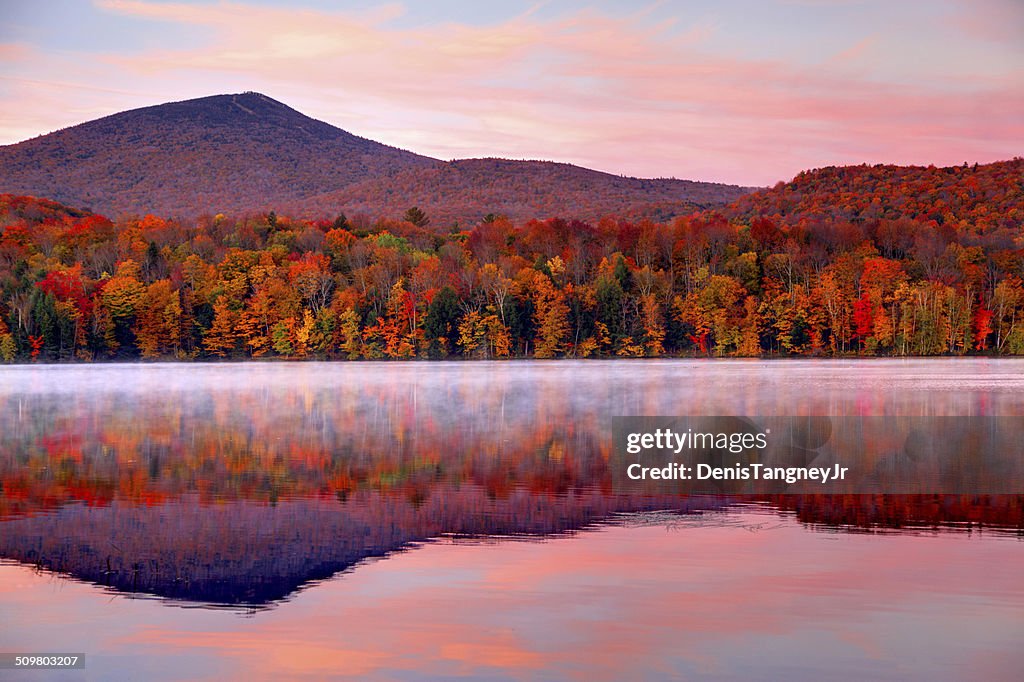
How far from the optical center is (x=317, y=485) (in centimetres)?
1725

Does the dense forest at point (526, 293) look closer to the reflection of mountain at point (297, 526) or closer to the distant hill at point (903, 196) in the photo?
the distant hill at point (903, 196)

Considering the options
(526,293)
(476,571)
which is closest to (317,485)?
(476,571)

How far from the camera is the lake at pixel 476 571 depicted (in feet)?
29.2

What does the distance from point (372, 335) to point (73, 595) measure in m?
88.6

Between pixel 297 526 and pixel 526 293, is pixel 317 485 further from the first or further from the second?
pixel 526 293

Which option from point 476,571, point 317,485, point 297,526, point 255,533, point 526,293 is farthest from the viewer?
point 526,293

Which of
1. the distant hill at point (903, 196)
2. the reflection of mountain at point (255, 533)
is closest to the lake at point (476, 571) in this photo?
the reflection of mountain at point (255, 533)

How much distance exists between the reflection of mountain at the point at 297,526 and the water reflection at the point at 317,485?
0.03 m

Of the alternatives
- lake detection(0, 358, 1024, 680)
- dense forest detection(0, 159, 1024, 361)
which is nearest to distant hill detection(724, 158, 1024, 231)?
dense forest detection(0, 159, 1024, 361)

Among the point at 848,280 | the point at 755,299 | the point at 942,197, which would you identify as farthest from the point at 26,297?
the point at 942,197

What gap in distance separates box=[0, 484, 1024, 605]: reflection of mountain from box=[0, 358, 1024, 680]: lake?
5 cm

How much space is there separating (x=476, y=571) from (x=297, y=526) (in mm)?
3407

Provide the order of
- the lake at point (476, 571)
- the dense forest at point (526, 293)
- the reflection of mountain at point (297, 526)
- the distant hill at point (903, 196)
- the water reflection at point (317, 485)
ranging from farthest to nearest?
the distant hill at point (903, 196) → the dense forest at point (526, 293) → the water reflection at point (317, 485) → the reflection of mountain at point (297, 526) → the lake at point (476, 571)

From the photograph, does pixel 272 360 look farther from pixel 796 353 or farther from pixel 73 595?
pixel 73 595
